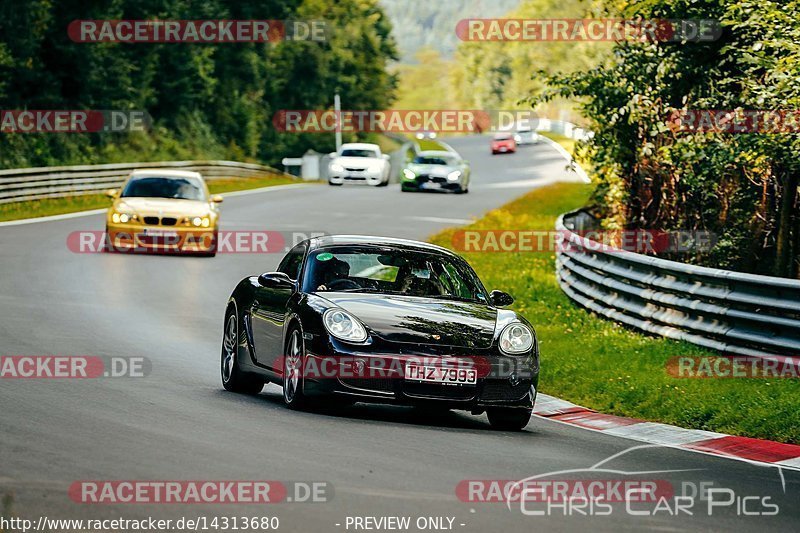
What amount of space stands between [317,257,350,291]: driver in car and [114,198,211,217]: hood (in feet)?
47.5

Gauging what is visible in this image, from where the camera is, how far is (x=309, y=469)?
793 centimetres

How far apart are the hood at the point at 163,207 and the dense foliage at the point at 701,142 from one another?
7.65 metres

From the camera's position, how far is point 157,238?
→ 25.8 meters

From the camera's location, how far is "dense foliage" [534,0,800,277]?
56.6 feet

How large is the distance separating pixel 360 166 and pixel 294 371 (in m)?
40.0

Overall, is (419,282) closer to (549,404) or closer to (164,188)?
(549,404)

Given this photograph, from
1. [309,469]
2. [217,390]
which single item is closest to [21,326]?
[217,390]

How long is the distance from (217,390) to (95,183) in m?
33.0

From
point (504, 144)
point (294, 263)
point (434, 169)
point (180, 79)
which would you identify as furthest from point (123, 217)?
point (504, 144)

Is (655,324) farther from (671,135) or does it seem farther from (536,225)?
(536,225)

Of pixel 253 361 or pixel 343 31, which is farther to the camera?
pixel 343 31

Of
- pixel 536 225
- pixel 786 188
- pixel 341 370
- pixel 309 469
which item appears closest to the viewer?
pixel 309 469

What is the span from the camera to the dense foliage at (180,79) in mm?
48250

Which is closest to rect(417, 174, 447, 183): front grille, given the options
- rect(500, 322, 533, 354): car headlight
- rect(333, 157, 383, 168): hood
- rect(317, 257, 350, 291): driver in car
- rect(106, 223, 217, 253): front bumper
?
rect(333, 157, 383, 168): hood
